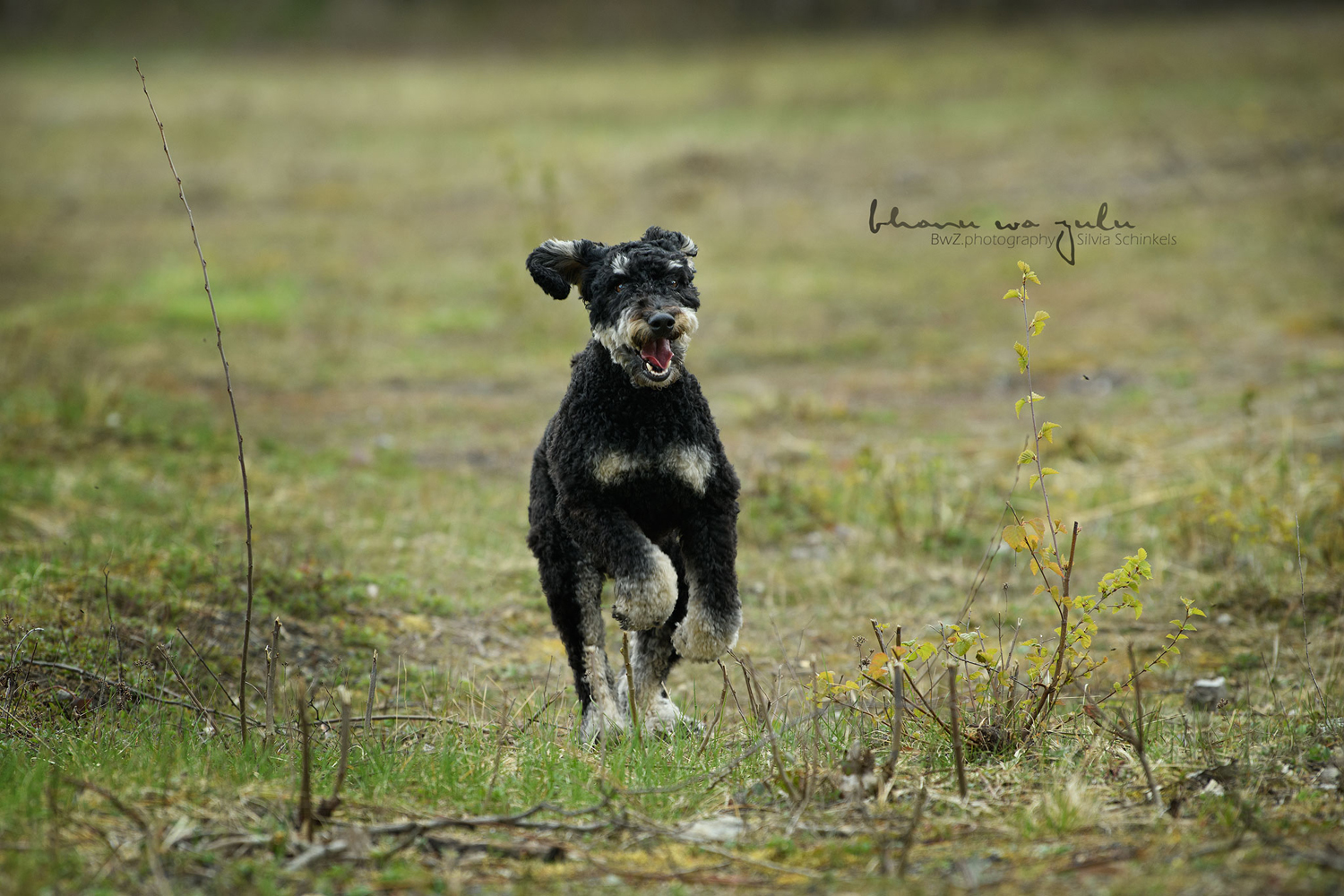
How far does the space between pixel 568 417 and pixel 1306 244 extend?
15778mm

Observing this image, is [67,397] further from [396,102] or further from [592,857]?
[396,102]

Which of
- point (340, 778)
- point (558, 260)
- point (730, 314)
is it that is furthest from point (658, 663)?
point (730, 314)

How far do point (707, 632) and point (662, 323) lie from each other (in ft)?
4.24

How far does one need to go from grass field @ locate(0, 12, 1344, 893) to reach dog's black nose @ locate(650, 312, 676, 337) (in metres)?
1.56

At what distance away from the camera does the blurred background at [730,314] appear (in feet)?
25.7

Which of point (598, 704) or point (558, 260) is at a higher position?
point (558, 260)

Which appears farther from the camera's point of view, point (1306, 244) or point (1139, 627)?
point (1306, 244)

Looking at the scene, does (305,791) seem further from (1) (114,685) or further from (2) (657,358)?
(2) (657,358)

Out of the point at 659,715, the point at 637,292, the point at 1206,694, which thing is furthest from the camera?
the point at 1206,694

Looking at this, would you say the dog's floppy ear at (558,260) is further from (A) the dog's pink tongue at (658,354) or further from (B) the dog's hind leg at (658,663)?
(B) the dog's hind leg at (658,663)

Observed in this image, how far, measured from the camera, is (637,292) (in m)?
5.05

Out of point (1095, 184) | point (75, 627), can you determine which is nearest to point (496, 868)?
point (75, 627)

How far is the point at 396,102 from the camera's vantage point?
32.3 meters

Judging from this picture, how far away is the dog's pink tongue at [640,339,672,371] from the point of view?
16.1 feet
